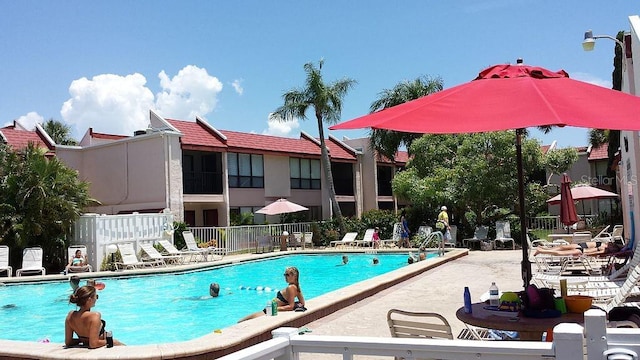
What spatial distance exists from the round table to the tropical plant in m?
16.1

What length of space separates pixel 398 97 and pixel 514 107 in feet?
102

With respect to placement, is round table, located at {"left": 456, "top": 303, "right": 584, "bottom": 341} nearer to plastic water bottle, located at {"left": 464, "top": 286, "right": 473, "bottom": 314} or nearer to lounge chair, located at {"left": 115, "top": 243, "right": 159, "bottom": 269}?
plastic water bottle, located at {"left": 464, "top": 286, "right": 473, "bottom": 314}

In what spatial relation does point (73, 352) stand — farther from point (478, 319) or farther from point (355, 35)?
point (355, 35)

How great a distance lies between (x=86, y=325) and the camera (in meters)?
6.49

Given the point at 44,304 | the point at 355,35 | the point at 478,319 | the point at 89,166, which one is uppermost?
the point at 355,35

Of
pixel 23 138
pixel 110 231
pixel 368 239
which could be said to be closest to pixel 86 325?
pixel 110 231

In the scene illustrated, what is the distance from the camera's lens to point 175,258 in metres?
20.2

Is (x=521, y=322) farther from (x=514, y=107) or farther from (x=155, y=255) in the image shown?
(x=155, y=255)

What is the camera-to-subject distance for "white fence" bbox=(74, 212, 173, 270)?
1873cm

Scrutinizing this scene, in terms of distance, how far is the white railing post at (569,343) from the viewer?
2.18 metres

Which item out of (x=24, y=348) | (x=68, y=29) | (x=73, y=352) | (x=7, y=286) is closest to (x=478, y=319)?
(x=73, y=352)

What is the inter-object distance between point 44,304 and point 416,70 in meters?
25.5

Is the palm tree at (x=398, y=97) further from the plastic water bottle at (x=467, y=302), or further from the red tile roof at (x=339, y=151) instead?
the plastic water bottle at (x=467, y=302)

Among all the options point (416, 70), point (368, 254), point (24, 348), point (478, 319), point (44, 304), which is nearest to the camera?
point (478, 319)
